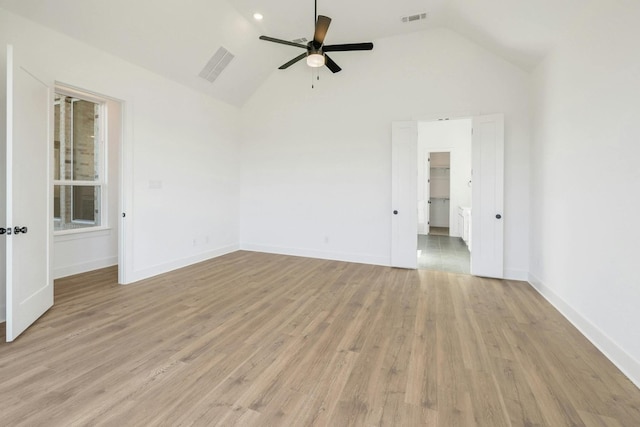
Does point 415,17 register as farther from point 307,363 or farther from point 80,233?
point 80,233

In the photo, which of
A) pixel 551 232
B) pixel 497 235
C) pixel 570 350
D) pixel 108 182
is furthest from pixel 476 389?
pixel 108 182

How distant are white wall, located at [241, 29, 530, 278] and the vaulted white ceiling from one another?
36 centimetres

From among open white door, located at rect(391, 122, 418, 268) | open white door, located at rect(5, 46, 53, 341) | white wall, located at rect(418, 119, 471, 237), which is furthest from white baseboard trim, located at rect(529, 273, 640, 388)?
white wall, located at rect(418, 119, 471, 237)

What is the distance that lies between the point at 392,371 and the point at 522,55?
14.2 feet

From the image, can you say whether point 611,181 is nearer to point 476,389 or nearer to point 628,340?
point 628,340

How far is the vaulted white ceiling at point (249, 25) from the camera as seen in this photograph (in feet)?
10.2

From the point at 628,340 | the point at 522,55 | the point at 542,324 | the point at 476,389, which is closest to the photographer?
the point at 476,389

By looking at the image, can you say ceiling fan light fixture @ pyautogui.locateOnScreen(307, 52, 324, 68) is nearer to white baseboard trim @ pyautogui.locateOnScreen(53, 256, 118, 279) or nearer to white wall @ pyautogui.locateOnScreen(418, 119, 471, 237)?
white baseboard trim @ pyautogui.locateOnScreen(53, 256, 118, 279)

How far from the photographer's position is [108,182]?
5.09m

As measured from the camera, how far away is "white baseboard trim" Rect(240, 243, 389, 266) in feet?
17.2

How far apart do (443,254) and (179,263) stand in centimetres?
510

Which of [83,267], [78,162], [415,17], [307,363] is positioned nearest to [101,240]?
[83,267]

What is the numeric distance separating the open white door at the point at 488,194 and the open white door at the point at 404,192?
89 cm

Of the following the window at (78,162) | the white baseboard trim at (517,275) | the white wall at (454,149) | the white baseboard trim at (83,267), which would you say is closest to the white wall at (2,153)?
the white baseboard trim at (83,267)
